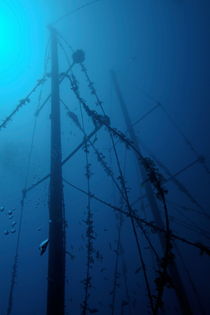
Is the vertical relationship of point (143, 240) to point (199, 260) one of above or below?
above

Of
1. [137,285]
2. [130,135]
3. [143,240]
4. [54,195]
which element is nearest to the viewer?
[54,195]

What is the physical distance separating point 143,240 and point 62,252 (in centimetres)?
2085

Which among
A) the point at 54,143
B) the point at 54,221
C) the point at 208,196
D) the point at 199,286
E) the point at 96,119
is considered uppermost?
the point at 208,196

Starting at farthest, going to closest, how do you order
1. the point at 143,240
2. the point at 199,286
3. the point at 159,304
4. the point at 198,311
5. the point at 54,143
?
the point at 143,240, the point at 199,286, the point at 198,311, the point at 54,143, the point at 159,304

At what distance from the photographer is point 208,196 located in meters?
17.6

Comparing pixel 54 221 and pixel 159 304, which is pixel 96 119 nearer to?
pixel 54 221

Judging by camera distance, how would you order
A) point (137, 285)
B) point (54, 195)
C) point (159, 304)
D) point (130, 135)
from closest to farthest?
1. point (159, 304)
2. point (54, 195)
3. point (130, 135)
4. point (137, 285)

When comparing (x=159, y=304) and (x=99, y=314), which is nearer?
(x=159, y=304)

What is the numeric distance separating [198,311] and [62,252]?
18.4m

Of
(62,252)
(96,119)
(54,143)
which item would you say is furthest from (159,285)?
(96,119)

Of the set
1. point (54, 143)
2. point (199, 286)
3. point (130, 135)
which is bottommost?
point (54, 143)

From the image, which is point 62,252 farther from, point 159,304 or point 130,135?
point 130,135

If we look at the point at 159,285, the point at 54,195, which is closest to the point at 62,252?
the point at 54,195

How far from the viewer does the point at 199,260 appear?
18.0 meters
